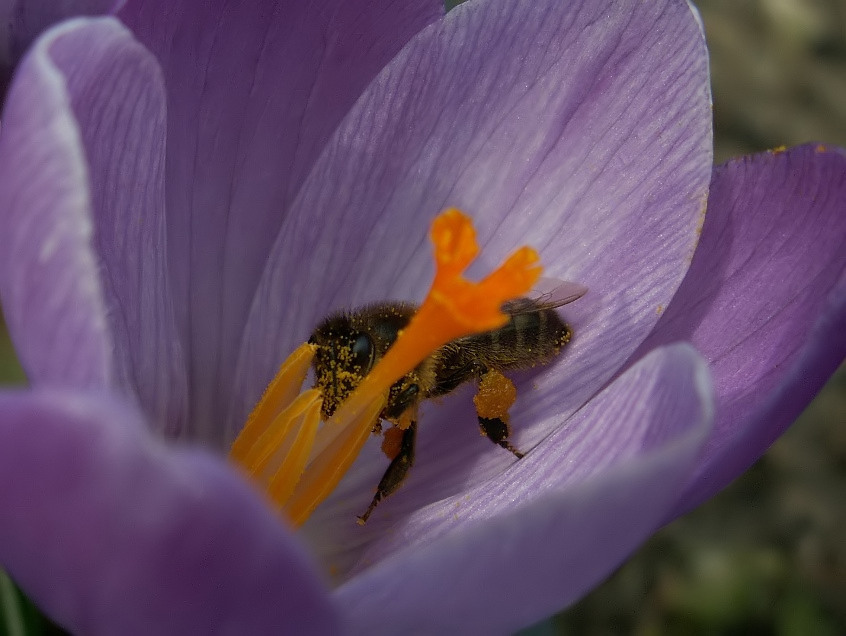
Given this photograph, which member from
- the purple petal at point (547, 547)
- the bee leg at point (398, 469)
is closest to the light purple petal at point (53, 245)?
the purple petal at point (547, 547)

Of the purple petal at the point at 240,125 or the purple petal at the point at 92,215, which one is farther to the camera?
the purple petal at the point at 240,125

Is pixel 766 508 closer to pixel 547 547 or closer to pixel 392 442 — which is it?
pixel 392 442

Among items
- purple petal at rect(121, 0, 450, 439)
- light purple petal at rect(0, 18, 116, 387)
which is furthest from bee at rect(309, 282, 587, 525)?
light purple petal at rect(0, 18, 116, 387)

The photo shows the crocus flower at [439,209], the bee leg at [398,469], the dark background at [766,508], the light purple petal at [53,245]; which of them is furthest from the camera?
the dark background at [766,508]

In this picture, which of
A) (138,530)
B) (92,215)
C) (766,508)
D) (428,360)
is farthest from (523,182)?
(766,508)

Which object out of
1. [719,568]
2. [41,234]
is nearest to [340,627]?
[41,234]

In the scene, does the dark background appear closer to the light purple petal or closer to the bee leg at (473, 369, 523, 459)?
the bee leg at (473, 369, 523, 459)

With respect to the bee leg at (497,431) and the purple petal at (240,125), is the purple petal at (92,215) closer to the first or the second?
the purple petal at (240,125)
